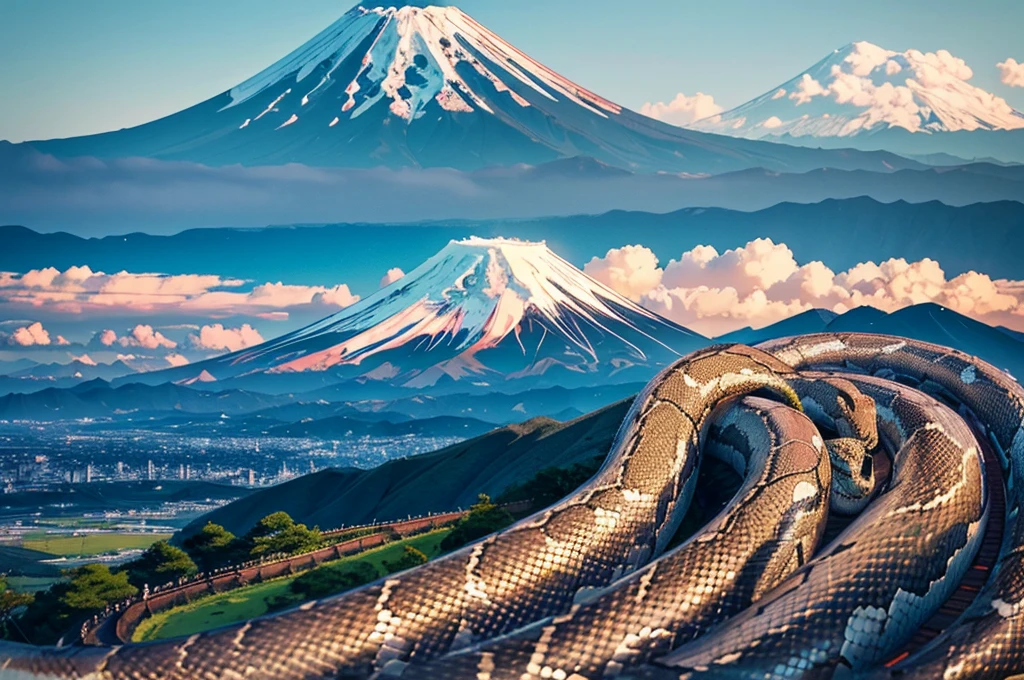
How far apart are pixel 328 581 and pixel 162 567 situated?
11.0 m

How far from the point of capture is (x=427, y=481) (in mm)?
104500

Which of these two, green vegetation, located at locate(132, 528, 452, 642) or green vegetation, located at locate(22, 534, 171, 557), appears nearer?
green vegetation, located at locate(132, 528, 452, 642)

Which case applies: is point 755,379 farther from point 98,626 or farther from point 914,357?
point 98,626

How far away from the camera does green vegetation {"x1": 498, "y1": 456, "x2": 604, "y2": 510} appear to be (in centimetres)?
2617

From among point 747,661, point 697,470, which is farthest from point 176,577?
point 747,661

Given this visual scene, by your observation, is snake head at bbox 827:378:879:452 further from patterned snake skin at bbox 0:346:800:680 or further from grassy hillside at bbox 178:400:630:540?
grassy hillside at bbox 178:400:630:540

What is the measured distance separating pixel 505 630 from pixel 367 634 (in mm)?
2124

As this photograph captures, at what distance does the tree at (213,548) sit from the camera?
108ft

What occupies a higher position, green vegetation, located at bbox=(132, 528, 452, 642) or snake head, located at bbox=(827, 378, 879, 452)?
snake head, located at bbox=(827, 378, 879, 452)

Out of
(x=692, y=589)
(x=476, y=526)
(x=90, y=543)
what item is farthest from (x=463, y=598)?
(x=90, y=543)

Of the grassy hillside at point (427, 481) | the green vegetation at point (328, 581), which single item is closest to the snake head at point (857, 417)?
the green vegetation at point (328, 581)

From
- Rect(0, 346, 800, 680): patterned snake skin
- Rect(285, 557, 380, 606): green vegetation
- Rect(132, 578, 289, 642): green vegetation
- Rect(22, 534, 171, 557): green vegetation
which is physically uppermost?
Rect(0, 346, 800, 680): patterned snake skin

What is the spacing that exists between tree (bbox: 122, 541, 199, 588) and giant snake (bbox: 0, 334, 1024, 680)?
54.2 ft

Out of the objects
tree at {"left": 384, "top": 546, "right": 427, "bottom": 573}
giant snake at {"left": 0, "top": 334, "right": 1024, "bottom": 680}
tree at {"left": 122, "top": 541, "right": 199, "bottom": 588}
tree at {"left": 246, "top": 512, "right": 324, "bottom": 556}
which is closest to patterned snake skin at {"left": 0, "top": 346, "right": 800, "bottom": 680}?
giant snake at {"left": 0, "top": 334, "right": 1024, "bottom": 680}
